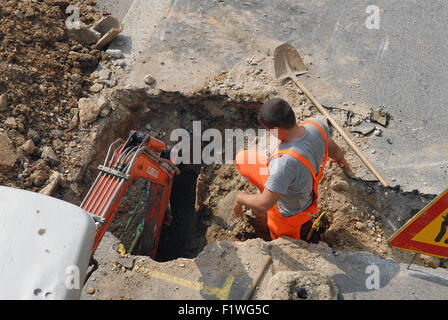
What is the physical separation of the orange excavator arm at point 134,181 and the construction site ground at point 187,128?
547 mm

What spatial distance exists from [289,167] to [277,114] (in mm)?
481

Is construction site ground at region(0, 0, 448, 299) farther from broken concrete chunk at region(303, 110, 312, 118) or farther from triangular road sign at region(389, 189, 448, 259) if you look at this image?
triangular road sign at region(389, 189, 448, 259)

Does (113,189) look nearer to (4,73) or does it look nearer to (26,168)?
(26,168)

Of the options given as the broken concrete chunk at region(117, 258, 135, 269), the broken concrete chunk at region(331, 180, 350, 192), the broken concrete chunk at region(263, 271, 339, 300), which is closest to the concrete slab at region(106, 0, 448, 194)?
the broken concrete chunk at region(331, 180, 350, 192)

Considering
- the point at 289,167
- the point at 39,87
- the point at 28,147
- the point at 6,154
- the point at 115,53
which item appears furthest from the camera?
the point at 115,53

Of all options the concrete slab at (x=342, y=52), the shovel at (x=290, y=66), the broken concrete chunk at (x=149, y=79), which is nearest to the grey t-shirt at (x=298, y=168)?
the concrete slab at (x=342, y=52)

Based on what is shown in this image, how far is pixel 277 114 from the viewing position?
344cm

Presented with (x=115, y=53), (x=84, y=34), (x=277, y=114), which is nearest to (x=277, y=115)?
(x=277, y=114)

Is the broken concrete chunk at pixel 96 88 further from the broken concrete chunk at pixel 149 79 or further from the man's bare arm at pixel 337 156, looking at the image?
the man's bare arm at pixel 337 156

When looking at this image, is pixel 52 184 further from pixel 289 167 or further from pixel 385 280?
pixel 385 280

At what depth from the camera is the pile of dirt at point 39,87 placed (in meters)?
4.98

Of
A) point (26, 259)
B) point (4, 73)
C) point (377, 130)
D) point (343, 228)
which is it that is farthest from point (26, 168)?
point (377, 130)

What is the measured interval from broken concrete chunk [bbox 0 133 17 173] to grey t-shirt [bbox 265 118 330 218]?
10.5ft

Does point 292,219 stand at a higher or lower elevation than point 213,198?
higher
